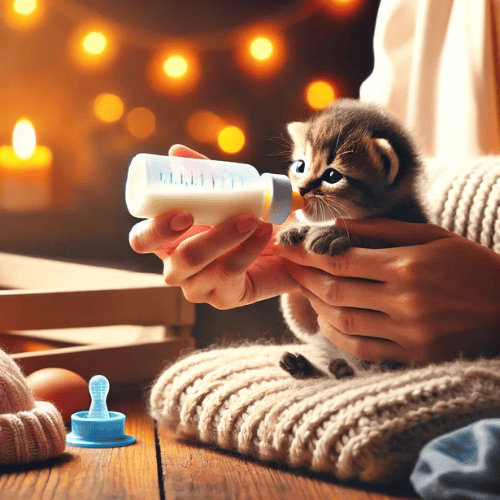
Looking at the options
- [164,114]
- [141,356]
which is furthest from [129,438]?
[164,114]

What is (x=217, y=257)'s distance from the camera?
840mm

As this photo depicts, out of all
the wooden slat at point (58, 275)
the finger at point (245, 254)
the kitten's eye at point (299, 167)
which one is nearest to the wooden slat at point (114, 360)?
the wooden slat at point (58, 275)

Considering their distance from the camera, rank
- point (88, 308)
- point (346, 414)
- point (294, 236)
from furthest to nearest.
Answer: point (88, 308)
point (294, 236)
point (346, 414)

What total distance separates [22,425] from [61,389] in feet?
0.75

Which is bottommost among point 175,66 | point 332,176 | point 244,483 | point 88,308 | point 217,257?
point 244,483

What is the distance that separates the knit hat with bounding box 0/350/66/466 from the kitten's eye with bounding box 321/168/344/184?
46 cm

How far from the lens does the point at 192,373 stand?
88 cm

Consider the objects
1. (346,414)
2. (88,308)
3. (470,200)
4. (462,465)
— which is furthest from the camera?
(88,308)

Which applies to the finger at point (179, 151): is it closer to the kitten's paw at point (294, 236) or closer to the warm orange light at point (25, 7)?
the kitten's paw at point (294, 236)

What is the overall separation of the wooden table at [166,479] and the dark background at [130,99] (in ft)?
3.29

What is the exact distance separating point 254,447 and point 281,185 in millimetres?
325

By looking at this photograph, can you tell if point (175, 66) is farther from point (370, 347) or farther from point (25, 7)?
point (370, 347)

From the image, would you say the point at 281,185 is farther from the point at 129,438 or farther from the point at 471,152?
the point at 471,152

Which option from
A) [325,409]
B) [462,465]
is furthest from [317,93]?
[462,465]
